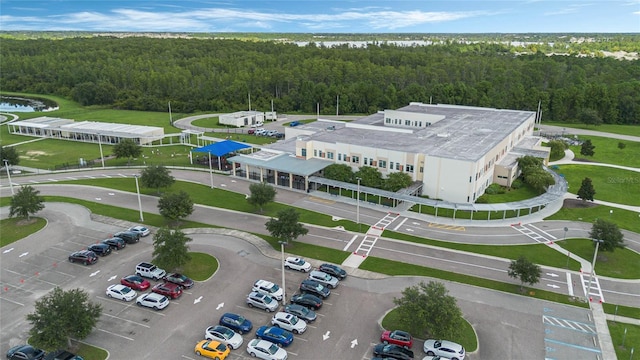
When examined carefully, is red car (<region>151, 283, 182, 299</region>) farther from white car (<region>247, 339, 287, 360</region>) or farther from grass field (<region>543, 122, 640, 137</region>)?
grass field (<region>543, 122, 640, 137</region>)

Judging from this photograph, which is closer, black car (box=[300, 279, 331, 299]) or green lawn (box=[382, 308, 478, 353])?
green lawn (box=[382, 308, 478, 353])

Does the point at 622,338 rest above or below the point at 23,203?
below

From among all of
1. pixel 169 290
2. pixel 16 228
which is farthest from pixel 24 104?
pixel 169 290

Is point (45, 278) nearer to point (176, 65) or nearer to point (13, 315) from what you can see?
point (13, 315)

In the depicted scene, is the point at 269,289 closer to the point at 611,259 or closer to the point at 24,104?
the point at 611,259

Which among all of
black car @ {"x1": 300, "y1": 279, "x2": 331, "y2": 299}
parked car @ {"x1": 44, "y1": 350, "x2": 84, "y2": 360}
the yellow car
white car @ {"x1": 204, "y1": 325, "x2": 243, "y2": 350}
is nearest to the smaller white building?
black car @ {"x1": 300, "y1": 279, "x2": 331, "y2": 299}

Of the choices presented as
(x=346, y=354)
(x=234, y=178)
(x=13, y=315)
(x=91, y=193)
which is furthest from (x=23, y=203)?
(x=346, y=354)

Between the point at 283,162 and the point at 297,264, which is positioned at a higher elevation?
the point at 283,162
